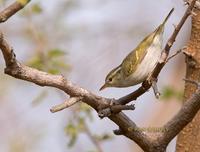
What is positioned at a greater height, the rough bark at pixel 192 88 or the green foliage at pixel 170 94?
the rough bark at pixel 192 88

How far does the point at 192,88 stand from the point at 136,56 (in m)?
0.29

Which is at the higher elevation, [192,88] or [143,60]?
[143,60]

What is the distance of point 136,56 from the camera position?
77.9 inches

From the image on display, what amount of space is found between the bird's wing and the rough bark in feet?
0.77

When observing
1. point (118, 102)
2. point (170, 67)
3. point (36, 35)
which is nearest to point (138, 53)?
point (118, 102)

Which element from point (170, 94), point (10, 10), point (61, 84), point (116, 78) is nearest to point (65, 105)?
point (61, 84)

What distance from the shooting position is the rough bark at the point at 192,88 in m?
2.15

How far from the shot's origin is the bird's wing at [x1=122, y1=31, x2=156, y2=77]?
6.46ft

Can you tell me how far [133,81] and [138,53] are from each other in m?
0.09

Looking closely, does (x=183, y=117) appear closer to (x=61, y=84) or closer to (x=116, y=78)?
(x=61, y=84)

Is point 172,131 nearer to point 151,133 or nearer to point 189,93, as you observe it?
point 151,133

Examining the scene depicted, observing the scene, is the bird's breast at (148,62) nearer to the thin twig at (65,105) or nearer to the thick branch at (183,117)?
the thick branch at (183,117)

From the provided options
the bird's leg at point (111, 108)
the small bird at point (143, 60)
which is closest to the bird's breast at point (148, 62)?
the small bird at point (143, 60)

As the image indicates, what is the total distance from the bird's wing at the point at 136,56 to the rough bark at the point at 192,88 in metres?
0.24
